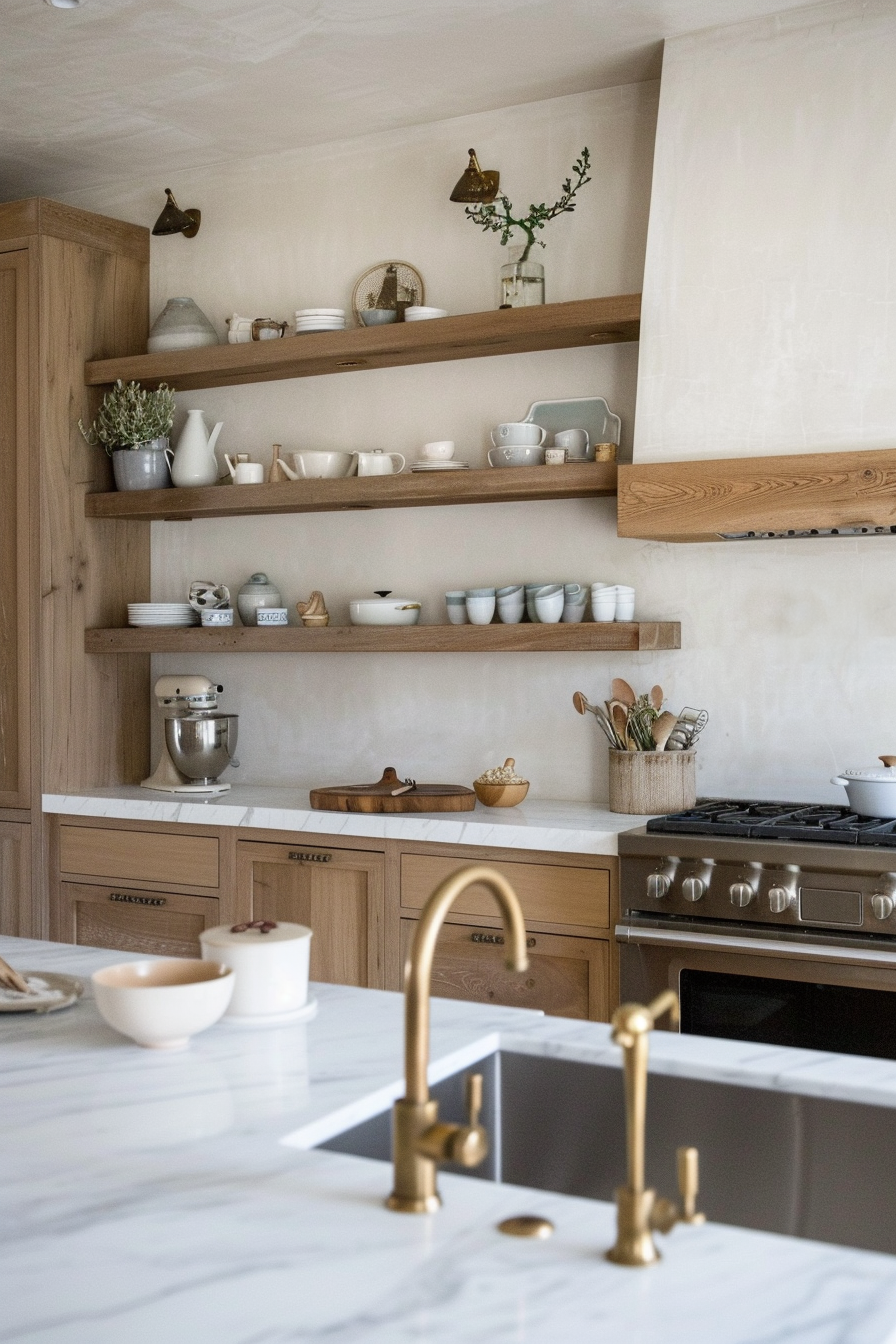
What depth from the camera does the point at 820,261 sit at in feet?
10.1

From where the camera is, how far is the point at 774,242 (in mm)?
3125

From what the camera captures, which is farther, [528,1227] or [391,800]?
[391,800]

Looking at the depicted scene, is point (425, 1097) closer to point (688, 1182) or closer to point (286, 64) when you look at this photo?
point (688, 1182)

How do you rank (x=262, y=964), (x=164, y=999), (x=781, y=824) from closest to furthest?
(x=164, y=999), (x=262, y=964), (x=781, y=824)

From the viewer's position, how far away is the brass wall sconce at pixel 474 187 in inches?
143

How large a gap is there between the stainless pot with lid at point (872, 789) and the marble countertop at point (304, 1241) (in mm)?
1622

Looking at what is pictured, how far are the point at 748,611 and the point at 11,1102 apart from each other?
253 centimetres

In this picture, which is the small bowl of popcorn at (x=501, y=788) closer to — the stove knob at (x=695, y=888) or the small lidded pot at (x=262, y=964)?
the stove knob at (x=695, y=888)

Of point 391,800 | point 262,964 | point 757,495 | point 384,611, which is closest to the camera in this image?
point 262,964

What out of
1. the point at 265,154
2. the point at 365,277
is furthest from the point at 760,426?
the point at 265,154

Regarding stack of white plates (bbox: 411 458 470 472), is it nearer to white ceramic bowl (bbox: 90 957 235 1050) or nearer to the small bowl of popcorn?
the small bowl of popcorn

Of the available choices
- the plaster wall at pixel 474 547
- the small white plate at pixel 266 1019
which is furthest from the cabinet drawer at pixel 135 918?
the small white plate at pixel 266 1019

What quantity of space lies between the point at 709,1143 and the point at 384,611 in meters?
2.50

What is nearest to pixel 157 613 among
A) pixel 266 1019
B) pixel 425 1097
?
pixel 266 1019
